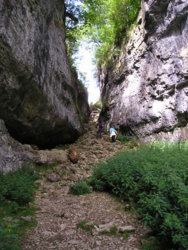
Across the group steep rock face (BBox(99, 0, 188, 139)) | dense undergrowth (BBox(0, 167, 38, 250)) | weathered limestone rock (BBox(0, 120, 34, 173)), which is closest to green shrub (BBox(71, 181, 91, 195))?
dense undergrowth (BBox(0, 167, 38, 250))

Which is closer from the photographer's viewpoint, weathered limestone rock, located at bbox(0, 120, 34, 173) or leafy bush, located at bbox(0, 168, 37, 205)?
leafy bush, located at bbox(0, 168, 37, 205)

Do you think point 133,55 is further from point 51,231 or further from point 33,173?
point 51,231

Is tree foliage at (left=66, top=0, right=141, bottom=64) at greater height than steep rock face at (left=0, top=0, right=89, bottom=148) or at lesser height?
greater

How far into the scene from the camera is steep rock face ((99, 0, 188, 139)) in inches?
539

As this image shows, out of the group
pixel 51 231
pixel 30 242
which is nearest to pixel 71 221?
pixel 51 231

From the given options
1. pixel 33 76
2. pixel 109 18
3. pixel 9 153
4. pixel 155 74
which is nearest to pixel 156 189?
pixel 9 153

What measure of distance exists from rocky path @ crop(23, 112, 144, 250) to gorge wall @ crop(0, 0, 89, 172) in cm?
213

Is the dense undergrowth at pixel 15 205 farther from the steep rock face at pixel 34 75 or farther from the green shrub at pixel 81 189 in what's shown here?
the steep rock face at pixel 34 75

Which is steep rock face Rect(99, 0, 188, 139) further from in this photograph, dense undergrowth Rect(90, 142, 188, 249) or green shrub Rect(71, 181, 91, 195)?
green shrub Rect(71, 181, 91, 195)

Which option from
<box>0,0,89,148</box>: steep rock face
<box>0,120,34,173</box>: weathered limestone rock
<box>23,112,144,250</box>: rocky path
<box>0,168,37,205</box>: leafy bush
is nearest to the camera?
<box>23,112,144,250</box>: rocky path

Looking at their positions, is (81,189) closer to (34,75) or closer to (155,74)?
(34,75)

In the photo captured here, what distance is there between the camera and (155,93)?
15117 mm

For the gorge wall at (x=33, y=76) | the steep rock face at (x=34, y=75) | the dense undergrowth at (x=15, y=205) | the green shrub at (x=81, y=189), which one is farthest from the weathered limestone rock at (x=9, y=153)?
the green shrub at (x=81, y=189)

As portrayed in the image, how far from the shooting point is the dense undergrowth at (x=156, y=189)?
374 centimetres
